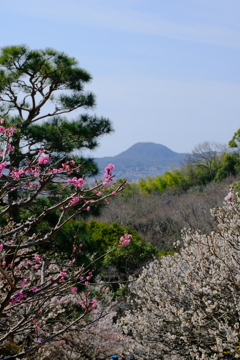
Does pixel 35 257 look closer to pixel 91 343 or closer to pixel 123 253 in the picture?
pixel 91 343

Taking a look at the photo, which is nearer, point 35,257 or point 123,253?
point 35,257

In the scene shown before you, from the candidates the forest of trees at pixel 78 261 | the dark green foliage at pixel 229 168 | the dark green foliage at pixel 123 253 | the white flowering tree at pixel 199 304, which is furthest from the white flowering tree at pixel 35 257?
the dark green foliage at pixel 229 168

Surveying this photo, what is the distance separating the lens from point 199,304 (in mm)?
5250

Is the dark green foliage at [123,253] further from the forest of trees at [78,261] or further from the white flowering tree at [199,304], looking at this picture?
the white flowering tree at [199,304]

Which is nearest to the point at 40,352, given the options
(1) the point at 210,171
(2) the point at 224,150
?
Answer: (1) the point at 210,171

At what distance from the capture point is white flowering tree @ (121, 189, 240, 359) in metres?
4.90

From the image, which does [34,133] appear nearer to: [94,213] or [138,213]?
[94,213]

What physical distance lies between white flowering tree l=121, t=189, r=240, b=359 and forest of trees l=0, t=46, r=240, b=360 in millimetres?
18

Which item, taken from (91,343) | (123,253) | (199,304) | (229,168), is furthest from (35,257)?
(229,168)

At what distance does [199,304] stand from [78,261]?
8.34 ft

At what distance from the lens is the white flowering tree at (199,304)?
4.90 m

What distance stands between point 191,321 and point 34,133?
4320mm

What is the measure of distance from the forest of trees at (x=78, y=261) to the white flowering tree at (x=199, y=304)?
18 mm

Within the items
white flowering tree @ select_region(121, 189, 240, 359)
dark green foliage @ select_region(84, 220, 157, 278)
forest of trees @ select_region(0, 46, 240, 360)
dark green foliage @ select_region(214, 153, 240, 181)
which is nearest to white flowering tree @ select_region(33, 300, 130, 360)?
forest of trees @ select_region(0, 46, 240, 360)
